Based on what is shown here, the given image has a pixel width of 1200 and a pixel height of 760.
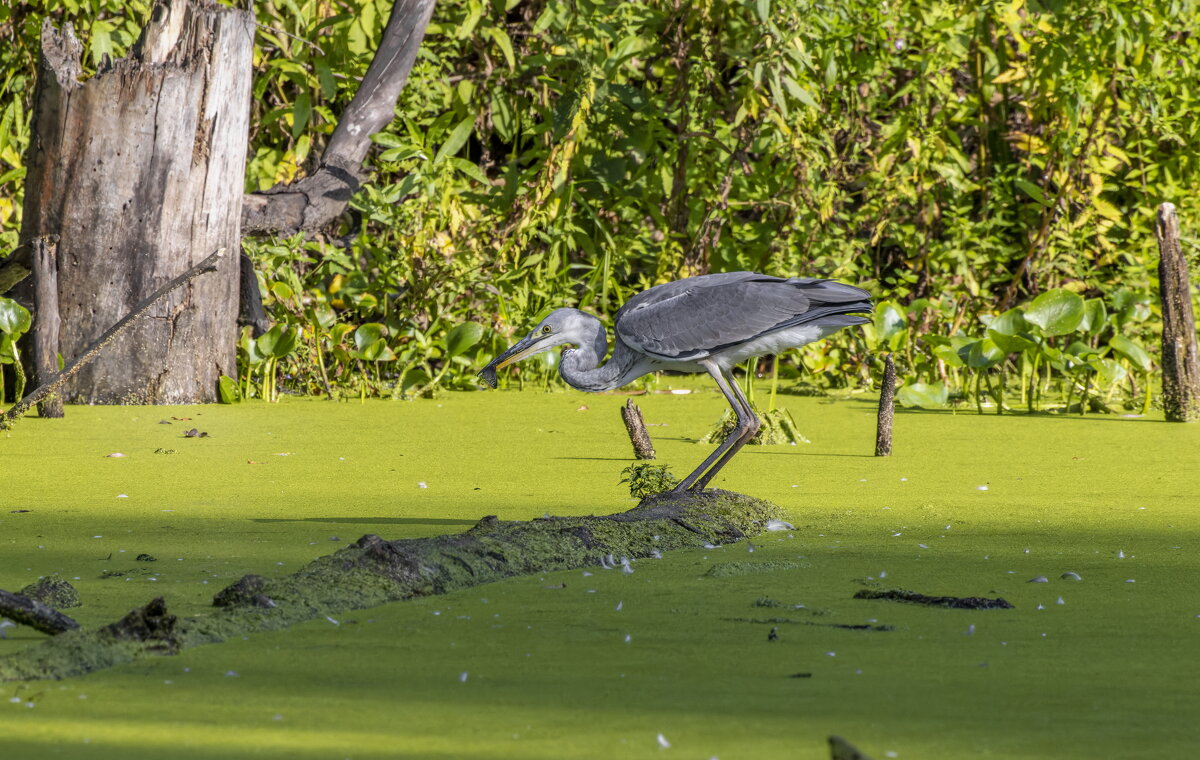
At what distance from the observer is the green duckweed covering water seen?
1.82 meters

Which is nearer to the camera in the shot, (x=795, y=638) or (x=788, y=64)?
(x=795, y=638)

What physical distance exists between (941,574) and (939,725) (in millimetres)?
1091

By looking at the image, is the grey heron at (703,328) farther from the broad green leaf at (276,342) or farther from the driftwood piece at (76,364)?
the broad green leaf at (276,342)

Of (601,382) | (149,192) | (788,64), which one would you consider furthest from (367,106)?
(601,382)

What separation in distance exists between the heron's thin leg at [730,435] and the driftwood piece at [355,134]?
3563mm

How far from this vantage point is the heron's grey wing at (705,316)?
399 centimetres

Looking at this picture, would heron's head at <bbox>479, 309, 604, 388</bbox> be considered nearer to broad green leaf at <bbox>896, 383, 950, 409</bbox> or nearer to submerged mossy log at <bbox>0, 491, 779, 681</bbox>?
submerged mossy log at <bbox>0, 491, 779, 681</bbox>

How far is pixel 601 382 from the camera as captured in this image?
161 inches

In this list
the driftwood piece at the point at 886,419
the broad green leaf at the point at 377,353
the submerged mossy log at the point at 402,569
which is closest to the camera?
the submerged mossy log at the point at 402,569

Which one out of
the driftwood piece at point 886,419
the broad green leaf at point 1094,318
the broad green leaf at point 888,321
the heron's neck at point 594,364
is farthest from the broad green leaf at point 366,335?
the broad green leaf at point 1094,318

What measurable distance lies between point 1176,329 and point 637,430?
2.69 m

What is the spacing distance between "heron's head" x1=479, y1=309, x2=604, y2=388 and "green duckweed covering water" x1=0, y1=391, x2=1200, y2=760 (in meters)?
0.39

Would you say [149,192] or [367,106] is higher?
[367,106]

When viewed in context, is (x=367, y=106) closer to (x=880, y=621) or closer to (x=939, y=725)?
(x=880, y=621)
